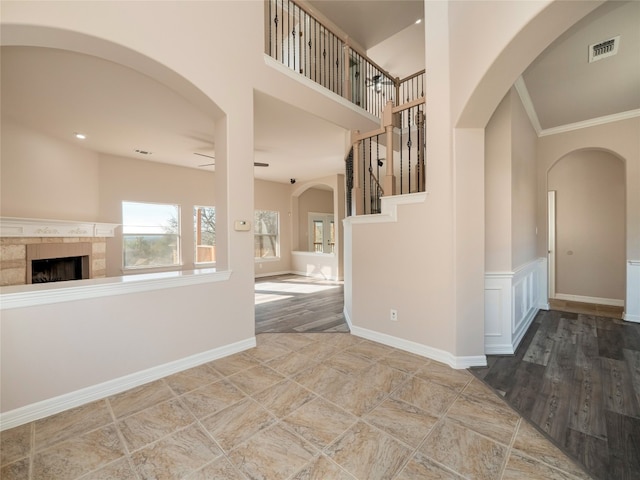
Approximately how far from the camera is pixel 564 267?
17.9 feet

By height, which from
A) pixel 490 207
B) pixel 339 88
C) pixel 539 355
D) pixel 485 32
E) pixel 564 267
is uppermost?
pixel 339 88

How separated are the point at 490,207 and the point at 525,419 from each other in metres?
1.99

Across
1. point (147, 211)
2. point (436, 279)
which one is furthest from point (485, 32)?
point (147, 211)

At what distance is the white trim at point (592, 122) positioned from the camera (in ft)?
13.1

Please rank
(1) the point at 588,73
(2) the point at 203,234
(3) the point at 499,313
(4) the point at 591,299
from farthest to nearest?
(2) the point at 203,234 → (4) the point at 591,299 → (1) the point at 588,73 → (3) the point at 499,313

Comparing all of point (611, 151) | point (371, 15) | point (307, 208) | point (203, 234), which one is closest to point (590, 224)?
point (611, 151)

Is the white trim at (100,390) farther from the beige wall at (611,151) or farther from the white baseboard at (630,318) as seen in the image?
the white baseboard at (630,318)

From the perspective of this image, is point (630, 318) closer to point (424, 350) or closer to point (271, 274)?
point (424, 350)

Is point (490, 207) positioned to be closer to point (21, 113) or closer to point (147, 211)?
point (21, 113)

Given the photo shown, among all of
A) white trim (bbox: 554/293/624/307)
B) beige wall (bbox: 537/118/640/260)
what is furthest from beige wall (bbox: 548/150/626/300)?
beige wall (bbox: 537/118/640/260)

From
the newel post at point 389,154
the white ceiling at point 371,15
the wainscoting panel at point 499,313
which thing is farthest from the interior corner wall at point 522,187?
the white ceiling at point 371,15

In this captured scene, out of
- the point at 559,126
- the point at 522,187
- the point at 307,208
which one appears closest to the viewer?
the point at 522,187

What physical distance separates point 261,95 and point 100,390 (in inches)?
129

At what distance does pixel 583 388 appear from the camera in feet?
7.52
